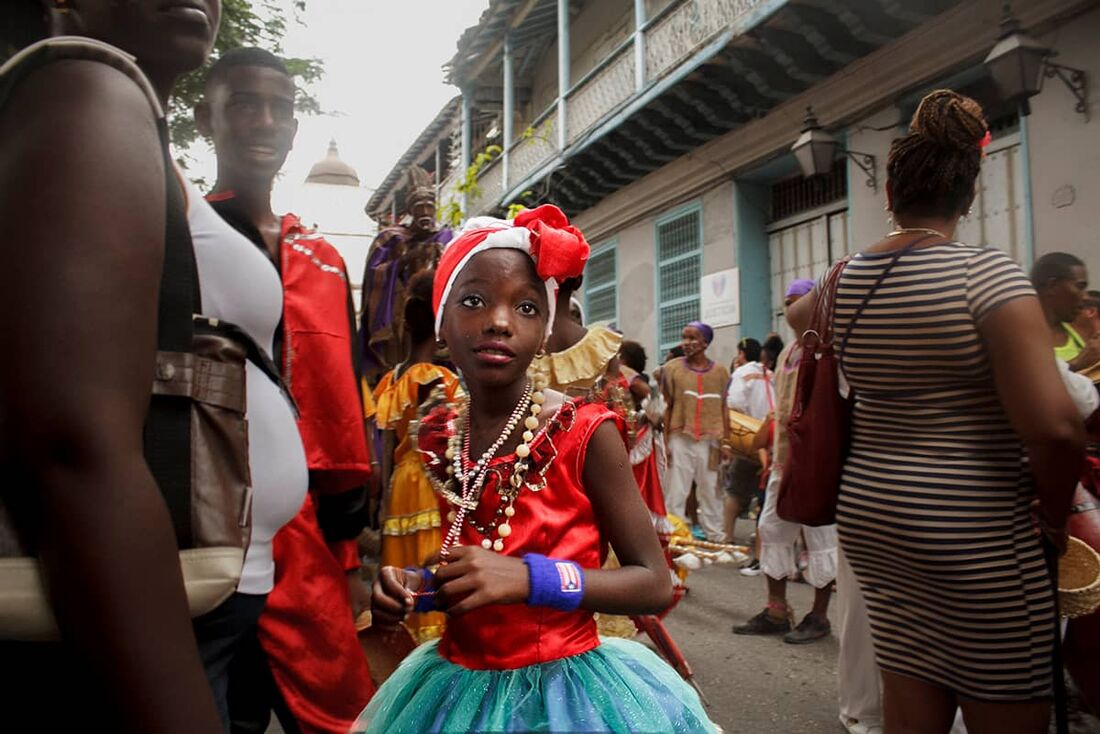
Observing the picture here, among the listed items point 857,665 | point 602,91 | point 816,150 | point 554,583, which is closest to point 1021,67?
point 816,150

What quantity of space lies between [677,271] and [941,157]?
9894 mm

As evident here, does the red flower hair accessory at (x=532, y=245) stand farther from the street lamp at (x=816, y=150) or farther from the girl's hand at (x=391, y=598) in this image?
the street lamp at (x=816, y=150)

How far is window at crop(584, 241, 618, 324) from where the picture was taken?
14.1m

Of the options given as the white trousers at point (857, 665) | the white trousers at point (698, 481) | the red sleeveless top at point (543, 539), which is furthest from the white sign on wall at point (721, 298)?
the red sleeveless top at point (543, 539)

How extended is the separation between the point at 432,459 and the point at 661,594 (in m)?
0.59

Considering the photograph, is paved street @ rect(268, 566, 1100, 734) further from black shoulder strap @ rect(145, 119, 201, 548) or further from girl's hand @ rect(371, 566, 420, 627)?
black shoulder strap @ rect(145, 119, 201, 548)

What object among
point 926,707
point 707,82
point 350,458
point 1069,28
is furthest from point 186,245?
point 707,82

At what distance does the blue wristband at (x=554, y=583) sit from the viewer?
129cm

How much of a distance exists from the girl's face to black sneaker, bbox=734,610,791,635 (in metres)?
3.87

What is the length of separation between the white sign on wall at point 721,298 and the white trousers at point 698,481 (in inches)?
121

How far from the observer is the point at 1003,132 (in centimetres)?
712

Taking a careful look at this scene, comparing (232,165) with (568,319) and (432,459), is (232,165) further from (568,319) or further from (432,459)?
(568,319)

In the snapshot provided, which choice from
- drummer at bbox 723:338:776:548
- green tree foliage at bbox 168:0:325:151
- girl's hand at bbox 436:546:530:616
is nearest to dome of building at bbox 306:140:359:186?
green tree foliage at bbox 168:0:325:151

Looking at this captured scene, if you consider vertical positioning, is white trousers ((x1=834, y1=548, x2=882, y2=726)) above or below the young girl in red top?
below
